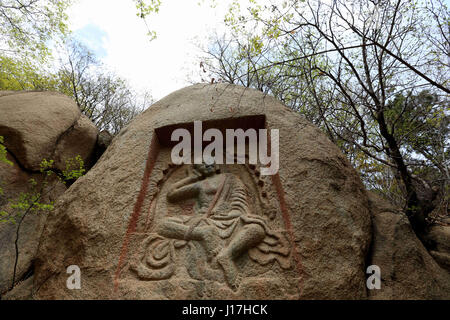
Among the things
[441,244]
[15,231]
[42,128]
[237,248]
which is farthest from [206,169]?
[441,244]

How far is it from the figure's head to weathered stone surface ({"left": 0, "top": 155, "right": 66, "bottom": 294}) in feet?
7.48

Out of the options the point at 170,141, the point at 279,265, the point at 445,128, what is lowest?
the point at 279,265

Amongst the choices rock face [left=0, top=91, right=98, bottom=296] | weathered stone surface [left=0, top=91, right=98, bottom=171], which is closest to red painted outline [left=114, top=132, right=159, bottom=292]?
rock face [left=0, top=91, right=98, bottom=296]

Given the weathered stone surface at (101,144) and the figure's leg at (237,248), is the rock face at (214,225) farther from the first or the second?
the weathered stone surface at (101,144)

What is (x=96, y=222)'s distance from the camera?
3078mm

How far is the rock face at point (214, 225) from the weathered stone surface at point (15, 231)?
834 mm

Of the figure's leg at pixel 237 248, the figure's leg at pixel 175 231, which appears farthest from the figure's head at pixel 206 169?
the figure's leg at pixel 237 248

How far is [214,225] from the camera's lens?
10.00 ft

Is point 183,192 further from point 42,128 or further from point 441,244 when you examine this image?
point 441,244

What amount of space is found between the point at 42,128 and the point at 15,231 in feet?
5.77

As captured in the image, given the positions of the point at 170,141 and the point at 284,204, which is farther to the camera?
the point at 170,141
